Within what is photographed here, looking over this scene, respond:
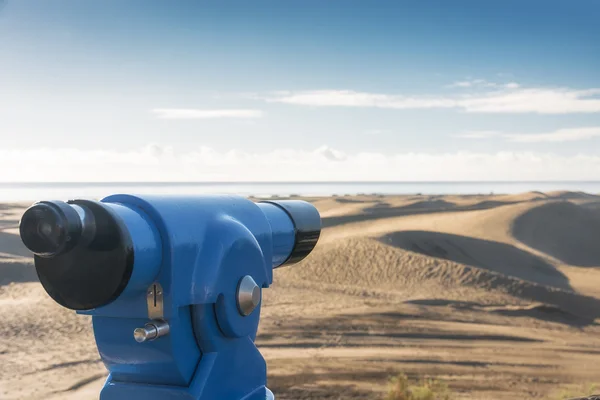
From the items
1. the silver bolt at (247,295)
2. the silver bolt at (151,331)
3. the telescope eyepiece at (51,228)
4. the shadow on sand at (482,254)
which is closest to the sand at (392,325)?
the shadow on sand at (482,254)

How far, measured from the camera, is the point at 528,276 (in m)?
20.7

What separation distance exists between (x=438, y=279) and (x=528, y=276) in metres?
4.67

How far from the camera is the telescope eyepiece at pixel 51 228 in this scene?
63.8 inches

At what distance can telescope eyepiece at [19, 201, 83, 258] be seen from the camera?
1.62 metres

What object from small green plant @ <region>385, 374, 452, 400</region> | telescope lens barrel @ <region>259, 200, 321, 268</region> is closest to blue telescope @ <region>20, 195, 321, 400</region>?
telescope lens barrel @ <region>259, 200, 321, 268</region>

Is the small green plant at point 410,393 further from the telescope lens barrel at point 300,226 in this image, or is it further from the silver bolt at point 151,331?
the silver bolt at point 151,331

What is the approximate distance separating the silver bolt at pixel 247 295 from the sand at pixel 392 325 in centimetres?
663

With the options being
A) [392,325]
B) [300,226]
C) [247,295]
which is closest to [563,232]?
[392,325]

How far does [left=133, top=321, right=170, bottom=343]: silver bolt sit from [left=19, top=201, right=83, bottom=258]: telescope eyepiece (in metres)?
0.31

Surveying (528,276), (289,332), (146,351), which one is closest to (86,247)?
(146,351)

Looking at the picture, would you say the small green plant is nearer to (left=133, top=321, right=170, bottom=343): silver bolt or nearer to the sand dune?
(left=133, top=321, right=170, bottom=343): silver bolt

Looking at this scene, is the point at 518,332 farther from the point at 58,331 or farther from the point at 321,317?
the point at 58,331

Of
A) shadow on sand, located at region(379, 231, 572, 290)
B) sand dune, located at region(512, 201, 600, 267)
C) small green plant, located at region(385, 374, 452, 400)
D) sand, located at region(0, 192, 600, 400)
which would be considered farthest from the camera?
sand dune, located at region(512, 201, 600, 267)

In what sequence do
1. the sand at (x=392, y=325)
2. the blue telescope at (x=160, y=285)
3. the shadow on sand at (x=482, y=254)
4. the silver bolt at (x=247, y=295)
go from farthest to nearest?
the shadow on sand at (x=482, y=254), the sand at (x=392, y=325), the silver bolt at (x=247, y=295), the blue telescope at (x=160, y=285)
